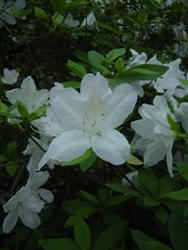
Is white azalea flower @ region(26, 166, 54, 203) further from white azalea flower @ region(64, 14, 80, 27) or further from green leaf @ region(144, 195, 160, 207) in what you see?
white azalea flower @ region(64, 14, 80, 27)

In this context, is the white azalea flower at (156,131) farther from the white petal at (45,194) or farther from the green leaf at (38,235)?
the green leaf at (38,235)

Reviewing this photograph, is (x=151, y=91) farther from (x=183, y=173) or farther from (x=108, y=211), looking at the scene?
(x=183, y=173)

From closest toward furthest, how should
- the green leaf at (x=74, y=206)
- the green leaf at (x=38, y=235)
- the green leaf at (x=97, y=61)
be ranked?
1. the green leaf at (x=97, y=61)
2. the green leaf at (x=74, y=206)
3. the green leaf at (x=38, y=235)

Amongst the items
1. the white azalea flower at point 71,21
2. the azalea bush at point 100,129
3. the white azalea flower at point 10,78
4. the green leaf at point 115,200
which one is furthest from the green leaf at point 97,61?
the white azalea flower at point 71,21

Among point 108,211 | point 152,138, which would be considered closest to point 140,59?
point 152,138


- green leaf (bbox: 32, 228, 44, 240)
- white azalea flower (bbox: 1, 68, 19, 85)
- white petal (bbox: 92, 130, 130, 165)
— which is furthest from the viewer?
white azalea flower (bbox: 1, 68, 19, 85)

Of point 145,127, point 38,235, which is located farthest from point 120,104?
point 38,235

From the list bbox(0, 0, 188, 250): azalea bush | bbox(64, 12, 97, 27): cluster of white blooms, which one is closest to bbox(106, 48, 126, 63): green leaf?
bbox(0, 0, 188, 250): azalea bush

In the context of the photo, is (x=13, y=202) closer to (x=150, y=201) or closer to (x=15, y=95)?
(x=15, y=95)

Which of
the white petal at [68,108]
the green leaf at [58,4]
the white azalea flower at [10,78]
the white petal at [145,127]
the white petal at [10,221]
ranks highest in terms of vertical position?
the green leaf at [58,4]
